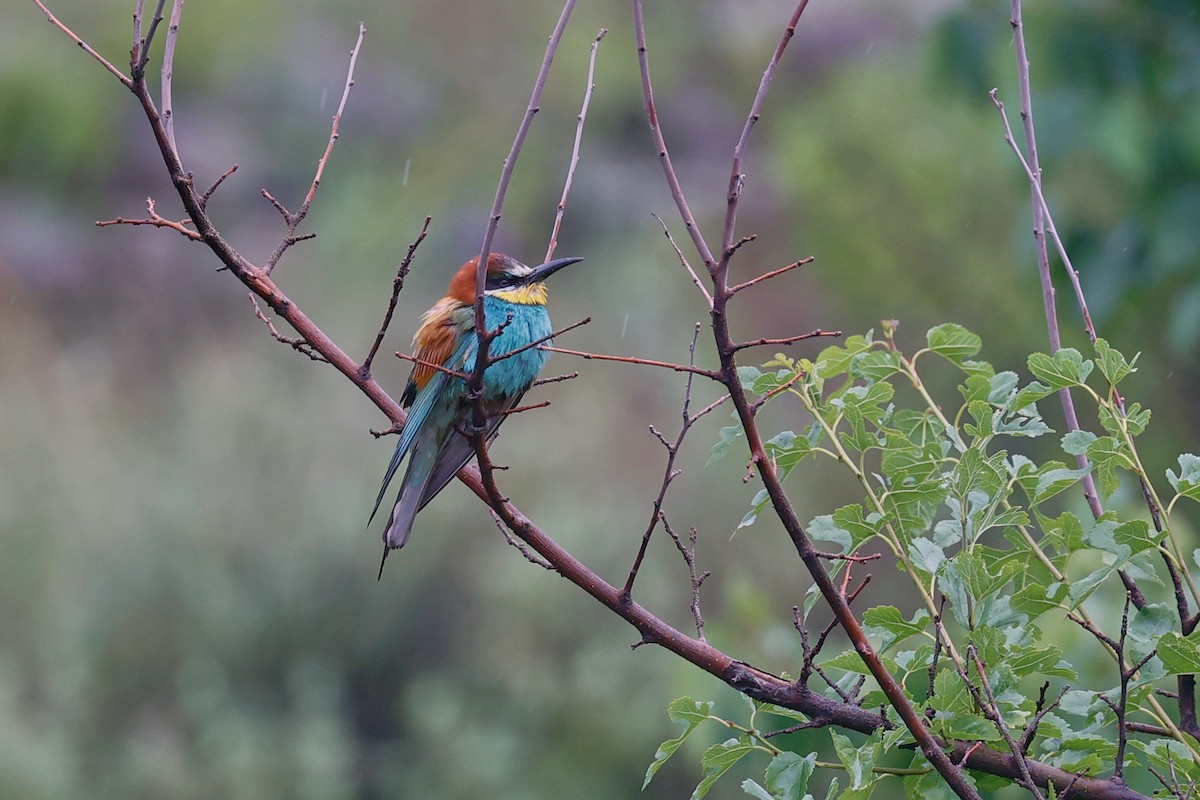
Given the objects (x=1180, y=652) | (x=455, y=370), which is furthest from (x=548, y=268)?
(x=1180, y=652)

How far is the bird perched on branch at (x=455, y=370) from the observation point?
6.63 ft

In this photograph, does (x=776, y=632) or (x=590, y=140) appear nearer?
(x=776, y=632)

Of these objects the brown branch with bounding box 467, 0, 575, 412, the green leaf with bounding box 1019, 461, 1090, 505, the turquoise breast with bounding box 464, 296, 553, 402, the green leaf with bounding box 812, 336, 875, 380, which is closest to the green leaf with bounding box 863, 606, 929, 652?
the green leaf with bounding box 1019, 461, 1090, 505

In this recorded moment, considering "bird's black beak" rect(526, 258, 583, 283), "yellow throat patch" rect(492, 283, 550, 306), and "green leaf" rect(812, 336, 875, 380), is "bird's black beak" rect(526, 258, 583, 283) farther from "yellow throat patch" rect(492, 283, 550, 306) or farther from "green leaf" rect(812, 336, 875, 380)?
"green leaf" rect(812, 336, 875, 380)

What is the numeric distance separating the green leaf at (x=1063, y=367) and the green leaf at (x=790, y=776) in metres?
0.41

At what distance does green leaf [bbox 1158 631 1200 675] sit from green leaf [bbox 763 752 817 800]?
0.31 meters

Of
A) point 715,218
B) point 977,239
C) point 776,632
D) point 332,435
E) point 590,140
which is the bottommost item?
point 776,632

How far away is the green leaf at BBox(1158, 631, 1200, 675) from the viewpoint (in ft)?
3.26

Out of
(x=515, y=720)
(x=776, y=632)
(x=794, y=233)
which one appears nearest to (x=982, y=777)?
(x=776, y=632)

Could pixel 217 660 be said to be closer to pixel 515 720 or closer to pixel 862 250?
pixel 515 720

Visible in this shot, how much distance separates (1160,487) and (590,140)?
767 cm

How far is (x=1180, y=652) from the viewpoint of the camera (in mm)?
998

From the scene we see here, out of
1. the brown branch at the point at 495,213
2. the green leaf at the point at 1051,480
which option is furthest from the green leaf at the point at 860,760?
the brown branch at the point at 495,213

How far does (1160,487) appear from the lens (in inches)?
184
